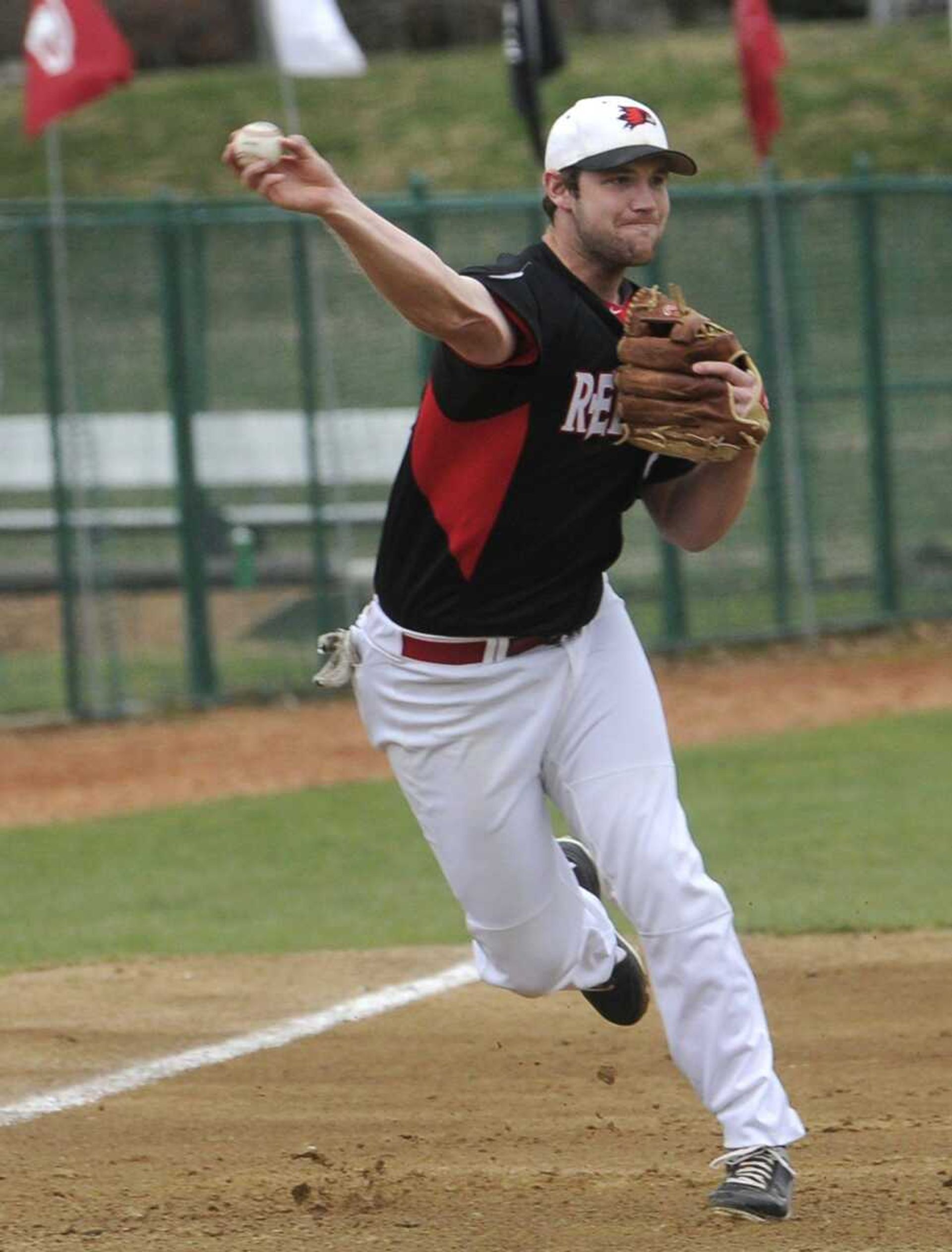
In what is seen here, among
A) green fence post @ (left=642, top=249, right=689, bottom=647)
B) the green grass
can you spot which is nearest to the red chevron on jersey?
the green grass

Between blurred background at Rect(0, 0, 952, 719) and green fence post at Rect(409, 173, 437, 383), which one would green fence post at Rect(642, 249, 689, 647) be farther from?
green fence post at Rect(409, 173, 437, 383)

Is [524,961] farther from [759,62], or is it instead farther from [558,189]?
[759,62]

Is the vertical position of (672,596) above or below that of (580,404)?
below

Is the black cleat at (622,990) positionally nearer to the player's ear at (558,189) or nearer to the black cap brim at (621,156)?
the player's ear at (558,189)

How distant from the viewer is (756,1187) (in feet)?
14.4

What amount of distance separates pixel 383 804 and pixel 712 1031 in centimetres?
596

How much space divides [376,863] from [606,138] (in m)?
5.00

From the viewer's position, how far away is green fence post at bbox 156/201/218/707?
42.4 ft

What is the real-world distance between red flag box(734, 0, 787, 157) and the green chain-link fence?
43 cm

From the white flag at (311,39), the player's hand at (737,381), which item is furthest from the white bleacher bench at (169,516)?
the player's hand at (737,381)

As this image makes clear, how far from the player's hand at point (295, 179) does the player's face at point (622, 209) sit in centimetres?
66

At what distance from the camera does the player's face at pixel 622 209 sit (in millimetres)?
4625

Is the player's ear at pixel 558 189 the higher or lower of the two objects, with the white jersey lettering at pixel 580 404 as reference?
higher

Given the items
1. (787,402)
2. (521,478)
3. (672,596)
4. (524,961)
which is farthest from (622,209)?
(787,402)
